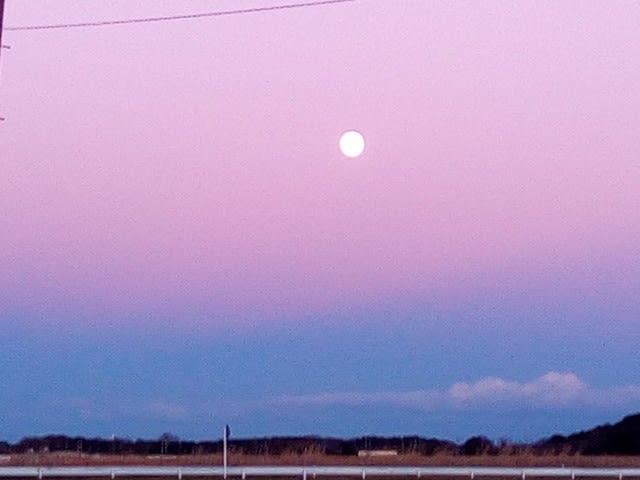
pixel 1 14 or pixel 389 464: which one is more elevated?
pixel 1 14

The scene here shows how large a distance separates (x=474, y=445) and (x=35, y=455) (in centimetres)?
2001

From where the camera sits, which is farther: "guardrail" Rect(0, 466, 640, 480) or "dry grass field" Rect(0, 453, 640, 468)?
"dry grass field" Rect(0, 453, 640, 468)

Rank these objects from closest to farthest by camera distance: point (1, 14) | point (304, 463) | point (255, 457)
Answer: point (1, 14) → point (304, 463) → point (255, 457)

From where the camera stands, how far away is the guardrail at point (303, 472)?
46.2 meters

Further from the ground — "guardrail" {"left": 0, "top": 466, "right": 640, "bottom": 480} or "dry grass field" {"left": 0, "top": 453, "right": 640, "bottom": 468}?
"dry grass field" {"left": 0, "top": 453, "right": 640, "bottom": 468}

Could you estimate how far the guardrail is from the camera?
151 ft

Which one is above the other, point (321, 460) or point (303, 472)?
point (321, 460)

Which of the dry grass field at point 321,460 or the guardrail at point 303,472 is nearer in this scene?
the guardrail at point 303,472

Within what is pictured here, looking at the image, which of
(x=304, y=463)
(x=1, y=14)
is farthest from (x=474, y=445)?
(x=1, y=14)

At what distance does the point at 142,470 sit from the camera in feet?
155

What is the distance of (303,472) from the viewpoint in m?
46.0

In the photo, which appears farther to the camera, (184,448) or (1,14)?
(184,448)

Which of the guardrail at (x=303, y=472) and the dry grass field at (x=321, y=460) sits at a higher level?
the dry grass field at (x=321, y=460)

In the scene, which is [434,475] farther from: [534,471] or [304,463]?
[304,463]
